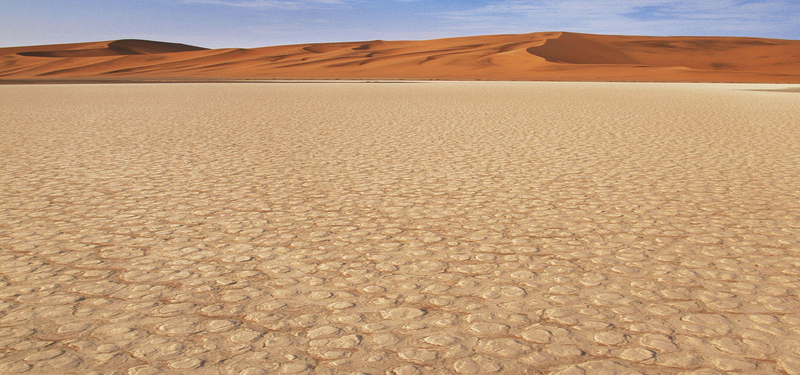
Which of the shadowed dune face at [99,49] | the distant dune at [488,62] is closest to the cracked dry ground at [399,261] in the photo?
the distant dune at [488,62]

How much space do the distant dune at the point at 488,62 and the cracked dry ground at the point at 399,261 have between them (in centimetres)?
3043

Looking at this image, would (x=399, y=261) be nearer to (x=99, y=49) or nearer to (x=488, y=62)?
(x=488, y=62)

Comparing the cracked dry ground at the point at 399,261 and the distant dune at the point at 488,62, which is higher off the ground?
the distant dune at the point at 488,62

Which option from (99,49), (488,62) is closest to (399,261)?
(488,62)

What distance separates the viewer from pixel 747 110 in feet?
39.9

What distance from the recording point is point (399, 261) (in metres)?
2.85

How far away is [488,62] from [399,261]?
43.4 metres

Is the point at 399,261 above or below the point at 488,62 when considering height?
below

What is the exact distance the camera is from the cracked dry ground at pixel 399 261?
1.94m

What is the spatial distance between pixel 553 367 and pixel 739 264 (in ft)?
4.81

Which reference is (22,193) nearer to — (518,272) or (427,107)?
(518,272)

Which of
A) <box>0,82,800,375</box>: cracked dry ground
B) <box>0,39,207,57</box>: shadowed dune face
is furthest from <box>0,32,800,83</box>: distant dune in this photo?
<box>0,82,800,375</box>: cracked dry ground

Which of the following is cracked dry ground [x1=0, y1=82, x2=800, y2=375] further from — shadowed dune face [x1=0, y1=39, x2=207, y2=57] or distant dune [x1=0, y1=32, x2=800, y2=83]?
shadowed dune face [x1=0, y1=39, x2=207, y2=57]

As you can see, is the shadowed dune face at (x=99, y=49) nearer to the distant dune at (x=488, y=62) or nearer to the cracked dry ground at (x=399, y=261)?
the distant dune at (x=488, y=62)
